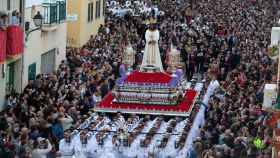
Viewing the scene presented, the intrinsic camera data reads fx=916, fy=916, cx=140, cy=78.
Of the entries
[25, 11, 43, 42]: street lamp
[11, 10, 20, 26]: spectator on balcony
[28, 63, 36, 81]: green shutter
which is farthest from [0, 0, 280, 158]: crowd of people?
[11, 10, 20, 26]: spectator on balcony

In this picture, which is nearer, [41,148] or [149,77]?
[41,148]

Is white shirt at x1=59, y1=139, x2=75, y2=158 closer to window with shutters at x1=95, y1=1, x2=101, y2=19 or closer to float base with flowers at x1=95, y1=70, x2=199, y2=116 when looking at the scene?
float base with flowers at x1=95, y1=70, x2=199, y2=116

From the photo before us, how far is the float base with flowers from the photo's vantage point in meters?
29.2

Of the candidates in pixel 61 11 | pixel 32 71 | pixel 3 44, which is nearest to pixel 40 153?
pixel 3 44

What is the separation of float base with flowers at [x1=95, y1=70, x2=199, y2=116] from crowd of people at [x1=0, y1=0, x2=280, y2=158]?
0.64m

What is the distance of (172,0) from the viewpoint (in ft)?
209

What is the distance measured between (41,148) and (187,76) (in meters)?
15.3

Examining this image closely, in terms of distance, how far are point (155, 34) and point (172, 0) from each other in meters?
31.0

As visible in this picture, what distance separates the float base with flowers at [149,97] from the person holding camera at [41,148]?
653 cm

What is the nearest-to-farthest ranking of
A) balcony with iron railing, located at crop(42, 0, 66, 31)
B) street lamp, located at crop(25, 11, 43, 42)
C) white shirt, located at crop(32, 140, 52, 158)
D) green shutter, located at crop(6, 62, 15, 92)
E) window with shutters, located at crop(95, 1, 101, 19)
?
white shirt, located at crop(32, 140, 52, 158)
green shutter, located at crop(6, 62, 15, 92)
street lamp, located at crop(25, 11, 43, 42)
balcony with iron railing, located at crop(42, 0, 66, 31)
window with shutters, located at crop(95, 1, 101, 19)

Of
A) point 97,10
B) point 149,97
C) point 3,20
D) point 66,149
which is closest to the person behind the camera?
point 66,149

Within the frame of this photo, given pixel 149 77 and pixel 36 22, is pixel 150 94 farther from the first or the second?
pixel 36 22

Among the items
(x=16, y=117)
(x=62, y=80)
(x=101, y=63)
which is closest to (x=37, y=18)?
(x=62, y=80)

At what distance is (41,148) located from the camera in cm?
Answer: 2212
